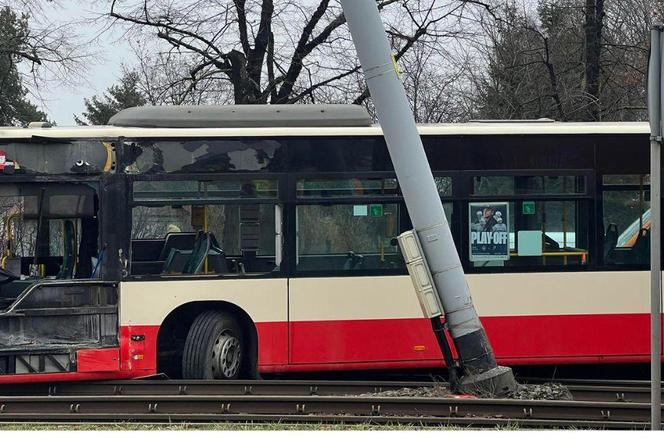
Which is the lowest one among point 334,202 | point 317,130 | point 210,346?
point 210,346

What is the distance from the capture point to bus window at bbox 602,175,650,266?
426 inches

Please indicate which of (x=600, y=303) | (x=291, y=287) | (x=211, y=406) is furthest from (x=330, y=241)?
(x=600, y=303)

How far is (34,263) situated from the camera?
10.6 m

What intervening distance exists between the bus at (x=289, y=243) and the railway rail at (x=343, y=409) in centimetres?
75

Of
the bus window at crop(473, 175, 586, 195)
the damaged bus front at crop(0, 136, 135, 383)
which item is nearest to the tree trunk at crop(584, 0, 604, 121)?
the bus window at crop(473, 175, 586, 195)

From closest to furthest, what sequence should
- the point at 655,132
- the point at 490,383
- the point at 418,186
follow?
1. the point at 655,132
2. the point at 418,186
3. the point at 490,383

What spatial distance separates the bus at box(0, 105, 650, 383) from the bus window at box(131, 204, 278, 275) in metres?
0.02

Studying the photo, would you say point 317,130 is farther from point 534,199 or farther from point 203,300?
point 534,199

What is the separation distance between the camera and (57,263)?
10.5 meters

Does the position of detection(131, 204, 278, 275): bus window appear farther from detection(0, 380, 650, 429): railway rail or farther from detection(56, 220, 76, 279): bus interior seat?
detection(0, 380, 650, 429): railway rail

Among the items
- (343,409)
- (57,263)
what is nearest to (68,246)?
(57,263)

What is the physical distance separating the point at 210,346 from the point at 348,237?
1.84 metres

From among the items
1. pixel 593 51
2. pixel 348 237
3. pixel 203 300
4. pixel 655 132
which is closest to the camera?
pixel 655 132

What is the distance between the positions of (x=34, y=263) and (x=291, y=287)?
109 inches
